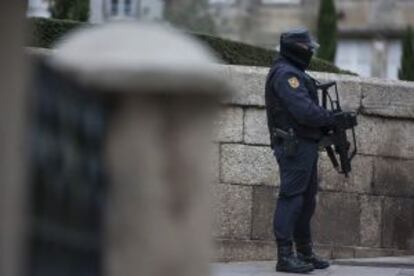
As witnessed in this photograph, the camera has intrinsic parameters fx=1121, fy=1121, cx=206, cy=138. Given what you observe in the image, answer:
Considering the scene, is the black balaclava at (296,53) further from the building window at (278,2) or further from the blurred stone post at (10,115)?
the building window at (278,2)

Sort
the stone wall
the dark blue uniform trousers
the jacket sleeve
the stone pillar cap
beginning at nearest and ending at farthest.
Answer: the stone pillar cap < the jacket sleeve < the dark blue uniform trousers < the stone wall

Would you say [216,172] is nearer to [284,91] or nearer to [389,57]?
[284,91]

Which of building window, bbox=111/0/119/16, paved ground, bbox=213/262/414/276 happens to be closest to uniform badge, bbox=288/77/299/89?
paved ground, bbox=213/262/414/276

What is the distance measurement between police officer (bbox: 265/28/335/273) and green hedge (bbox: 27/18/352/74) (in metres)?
2.75

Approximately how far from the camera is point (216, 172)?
8961mm

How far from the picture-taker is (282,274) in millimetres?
8133

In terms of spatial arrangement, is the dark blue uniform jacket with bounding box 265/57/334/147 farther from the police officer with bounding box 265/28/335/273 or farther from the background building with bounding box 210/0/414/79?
the background building with bounding box 210/0/414/79

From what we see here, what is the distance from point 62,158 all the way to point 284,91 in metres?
4.94

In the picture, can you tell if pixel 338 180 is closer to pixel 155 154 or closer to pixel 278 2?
pixel 155 154

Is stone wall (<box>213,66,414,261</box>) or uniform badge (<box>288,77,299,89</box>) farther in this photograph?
stone wall (<box>213,66,414,261</box>)

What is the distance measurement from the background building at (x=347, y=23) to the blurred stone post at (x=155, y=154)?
102 feet

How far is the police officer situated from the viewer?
309 inches

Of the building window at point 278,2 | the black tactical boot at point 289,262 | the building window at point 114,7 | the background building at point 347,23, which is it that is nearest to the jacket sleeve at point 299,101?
the black tactical boot at point 289,262

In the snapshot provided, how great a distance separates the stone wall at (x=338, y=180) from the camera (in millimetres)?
8969
